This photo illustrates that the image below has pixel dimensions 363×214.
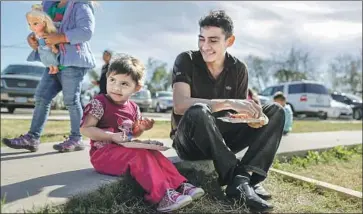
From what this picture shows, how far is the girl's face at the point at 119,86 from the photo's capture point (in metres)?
2.16

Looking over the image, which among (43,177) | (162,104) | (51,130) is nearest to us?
(43,177)

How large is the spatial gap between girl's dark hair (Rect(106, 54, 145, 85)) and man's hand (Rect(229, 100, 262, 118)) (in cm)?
56

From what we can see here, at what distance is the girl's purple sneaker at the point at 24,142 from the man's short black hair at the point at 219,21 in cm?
162

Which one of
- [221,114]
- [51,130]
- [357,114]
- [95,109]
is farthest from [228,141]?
[357,114]

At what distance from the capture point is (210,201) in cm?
221

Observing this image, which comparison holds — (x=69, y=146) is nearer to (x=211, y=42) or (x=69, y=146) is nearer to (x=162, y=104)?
(x=211, y=42)

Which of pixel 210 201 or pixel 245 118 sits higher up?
pixel 245 118

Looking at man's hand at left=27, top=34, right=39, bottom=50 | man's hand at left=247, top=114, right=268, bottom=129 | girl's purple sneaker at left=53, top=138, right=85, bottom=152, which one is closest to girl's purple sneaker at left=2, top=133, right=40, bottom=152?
girl's purple sneaker at left=53, top=138, right=85, bottom=152

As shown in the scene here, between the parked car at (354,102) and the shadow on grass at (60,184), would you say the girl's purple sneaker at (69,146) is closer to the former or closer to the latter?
the shadow on grass at (60,184)

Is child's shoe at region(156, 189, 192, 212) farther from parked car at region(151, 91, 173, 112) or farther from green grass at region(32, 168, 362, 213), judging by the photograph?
parked car at region(151, 91, 173, 112)

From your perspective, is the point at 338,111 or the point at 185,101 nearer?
the point at 185,101

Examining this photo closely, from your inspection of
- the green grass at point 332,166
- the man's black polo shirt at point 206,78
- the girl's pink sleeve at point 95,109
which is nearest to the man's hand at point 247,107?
the man's black polo shirt at point 206,78

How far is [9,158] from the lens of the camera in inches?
106

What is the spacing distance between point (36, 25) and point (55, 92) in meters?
0.60
